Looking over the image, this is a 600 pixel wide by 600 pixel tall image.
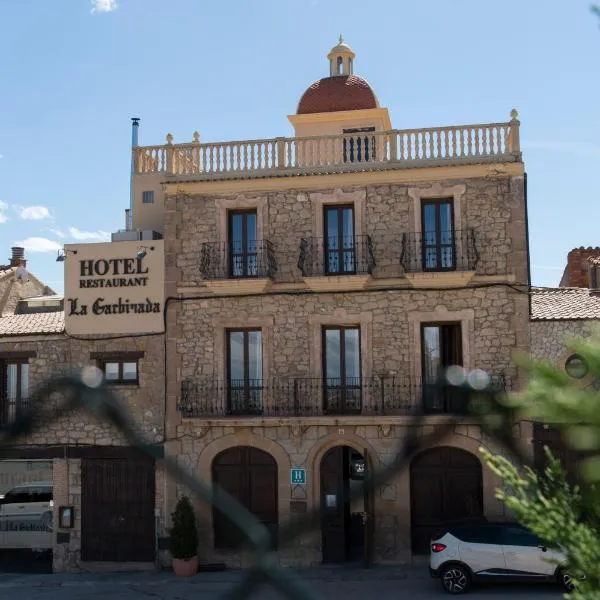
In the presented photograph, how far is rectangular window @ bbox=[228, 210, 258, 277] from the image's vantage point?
68.1 feet

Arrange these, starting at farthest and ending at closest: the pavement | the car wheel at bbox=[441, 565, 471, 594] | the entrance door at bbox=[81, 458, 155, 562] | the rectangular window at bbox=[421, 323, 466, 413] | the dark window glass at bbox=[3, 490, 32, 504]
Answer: the dark window glass at bbox=[3, 490, 32, 504] → the entrance door at bbox=[81, 458, 155, 562] → the rectangular window at bbox=[421, 323, 466, 413] → the pavement → the car wheel at bbox=[441, 565, 471, 594]

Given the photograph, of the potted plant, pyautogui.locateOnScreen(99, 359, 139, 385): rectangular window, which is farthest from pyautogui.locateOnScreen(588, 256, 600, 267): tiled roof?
the potted plant

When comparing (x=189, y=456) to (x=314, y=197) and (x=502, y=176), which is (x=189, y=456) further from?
(x=502, y=176)

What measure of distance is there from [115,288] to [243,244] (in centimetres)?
350

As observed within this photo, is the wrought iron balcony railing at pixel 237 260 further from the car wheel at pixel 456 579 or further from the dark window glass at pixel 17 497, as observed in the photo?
the car wheel at pixel 456 579

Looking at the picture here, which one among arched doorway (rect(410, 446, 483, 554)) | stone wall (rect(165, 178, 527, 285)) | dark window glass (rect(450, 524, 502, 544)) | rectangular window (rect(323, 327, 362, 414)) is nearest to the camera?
dark window glass (rect(450, 524, 502, 544))

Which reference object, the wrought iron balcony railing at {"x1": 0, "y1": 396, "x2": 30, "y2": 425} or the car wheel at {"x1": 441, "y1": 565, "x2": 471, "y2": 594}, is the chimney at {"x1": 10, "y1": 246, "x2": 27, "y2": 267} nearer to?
the wrought iron balcony railing at {"x1": 0, "y1": 396, "x2": 30, "y2": 425}

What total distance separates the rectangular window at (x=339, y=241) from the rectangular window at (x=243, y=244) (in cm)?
181

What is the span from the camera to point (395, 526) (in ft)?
64.2

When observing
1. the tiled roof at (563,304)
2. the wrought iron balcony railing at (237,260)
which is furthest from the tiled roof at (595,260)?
the wrought iron balcony railing at (237,260)

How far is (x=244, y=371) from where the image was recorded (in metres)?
20.6

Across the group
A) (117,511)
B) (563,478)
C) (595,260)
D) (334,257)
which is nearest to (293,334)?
(334,257)

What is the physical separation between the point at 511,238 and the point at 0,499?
15.4 meters

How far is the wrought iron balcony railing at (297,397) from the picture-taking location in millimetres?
19781
